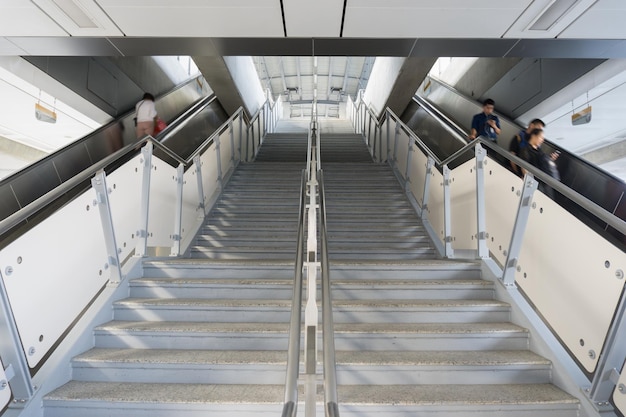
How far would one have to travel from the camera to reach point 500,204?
327 centimetres

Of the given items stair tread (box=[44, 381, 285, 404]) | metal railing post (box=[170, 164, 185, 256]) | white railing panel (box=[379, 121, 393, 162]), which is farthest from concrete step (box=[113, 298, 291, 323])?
white railing panel (box=[379, 121, 393, 162])

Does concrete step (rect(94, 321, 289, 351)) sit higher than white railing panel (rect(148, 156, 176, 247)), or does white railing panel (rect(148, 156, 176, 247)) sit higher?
white railing panel (rect(148, 156, 176, 247))

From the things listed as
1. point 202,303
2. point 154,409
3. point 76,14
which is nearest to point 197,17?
point 76,14

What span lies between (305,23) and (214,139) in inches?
82.0

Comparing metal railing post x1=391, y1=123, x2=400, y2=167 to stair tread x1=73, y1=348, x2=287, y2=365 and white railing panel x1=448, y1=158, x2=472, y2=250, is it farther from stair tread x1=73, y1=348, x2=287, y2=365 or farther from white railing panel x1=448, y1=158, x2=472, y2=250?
stair tread x1=73, y1=348, x2=287, y2=365

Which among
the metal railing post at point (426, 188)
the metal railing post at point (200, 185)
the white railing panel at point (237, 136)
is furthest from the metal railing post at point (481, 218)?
the white railing panel at point (237, 136)

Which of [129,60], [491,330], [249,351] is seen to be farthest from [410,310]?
[129,60]

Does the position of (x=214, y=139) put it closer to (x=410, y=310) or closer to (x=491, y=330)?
(x=410, y=310)

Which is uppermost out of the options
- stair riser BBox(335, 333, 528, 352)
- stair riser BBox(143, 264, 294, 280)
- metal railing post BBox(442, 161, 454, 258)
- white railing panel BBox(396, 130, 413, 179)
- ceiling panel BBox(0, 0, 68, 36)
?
ceiling panel BBox(0, 0, 68, 36)

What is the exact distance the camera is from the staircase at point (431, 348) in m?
2.17

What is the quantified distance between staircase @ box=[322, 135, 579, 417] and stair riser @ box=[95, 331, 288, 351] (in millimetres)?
526

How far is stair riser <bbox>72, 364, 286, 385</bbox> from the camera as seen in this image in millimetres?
2410

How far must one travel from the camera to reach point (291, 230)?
480cm

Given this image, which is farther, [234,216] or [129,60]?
[129,60]
